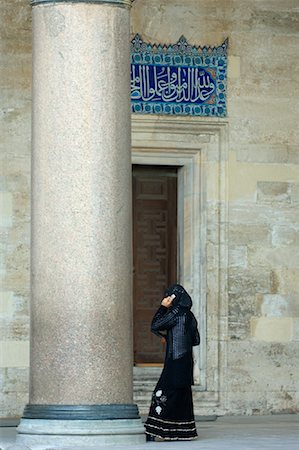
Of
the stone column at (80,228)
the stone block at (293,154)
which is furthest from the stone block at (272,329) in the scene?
the stone column at (80,228)

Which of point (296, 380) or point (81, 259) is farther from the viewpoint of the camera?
point (296, 380)

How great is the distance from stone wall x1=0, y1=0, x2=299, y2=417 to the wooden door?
715 millimetres

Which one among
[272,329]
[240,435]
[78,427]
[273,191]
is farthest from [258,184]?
[78,427]

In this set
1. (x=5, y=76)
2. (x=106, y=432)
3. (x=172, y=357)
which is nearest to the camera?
(x=106, y=432)

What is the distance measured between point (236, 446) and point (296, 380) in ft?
14.7

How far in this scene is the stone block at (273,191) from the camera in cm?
1705

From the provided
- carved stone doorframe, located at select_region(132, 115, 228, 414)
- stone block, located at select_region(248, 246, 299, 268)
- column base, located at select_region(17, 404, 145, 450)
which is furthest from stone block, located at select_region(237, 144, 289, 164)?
column base, located at select_region(17, 404, 145, 450)

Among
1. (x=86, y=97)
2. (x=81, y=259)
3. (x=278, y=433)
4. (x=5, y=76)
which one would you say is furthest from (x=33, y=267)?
(x=5, y=76)

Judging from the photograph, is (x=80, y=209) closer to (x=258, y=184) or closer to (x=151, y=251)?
(x=258, y=184)

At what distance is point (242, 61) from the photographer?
17.1 metres

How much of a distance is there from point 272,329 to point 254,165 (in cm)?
159

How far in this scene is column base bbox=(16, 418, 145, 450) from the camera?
472 inches

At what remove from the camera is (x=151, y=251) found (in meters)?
17.5

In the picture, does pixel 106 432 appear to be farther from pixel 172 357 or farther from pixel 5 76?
pixel 5 76
